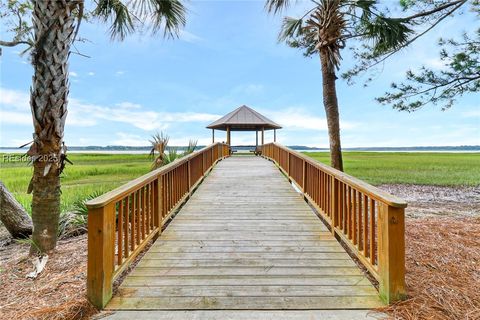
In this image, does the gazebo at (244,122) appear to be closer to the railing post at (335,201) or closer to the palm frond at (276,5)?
the palm frond at (276,5)

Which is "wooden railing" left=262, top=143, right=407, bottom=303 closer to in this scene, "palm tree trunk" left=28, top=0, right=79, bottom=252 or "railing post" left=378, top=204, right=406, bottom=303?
"railing post" left=378, top=204, right=406, bottom=303

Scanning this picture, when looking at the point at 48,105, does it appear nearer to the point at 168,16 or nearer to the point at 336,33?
the point at 168,16

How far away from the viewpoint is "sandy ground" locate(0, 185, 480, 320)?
202 cm

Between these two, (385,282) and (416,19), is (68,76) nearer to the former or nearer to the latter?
(385,282)

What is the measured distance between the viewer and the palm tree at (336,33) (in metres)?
5.87

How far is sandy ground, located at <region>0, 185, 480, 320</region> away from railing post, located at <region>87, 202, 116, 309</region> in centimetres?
11

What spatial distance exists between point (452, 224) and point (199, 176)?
5486mm

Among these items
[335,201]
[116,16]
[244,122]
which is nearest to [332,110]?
[335,201]

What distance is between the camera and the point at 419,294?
86.2 inches

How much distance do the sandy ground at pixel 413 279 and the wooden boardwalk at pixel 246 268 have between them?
0.35 metres

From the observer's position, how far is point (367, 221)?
8.53 ft

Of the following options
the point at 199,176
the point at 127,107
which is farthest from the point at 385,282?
the point at 127,107

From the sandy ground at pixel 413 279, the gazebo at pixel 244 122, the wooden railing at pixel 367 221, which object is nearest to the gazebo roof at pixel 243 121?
the gazebo at pixel 244 122

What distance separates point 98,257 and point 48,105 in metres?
2.05
